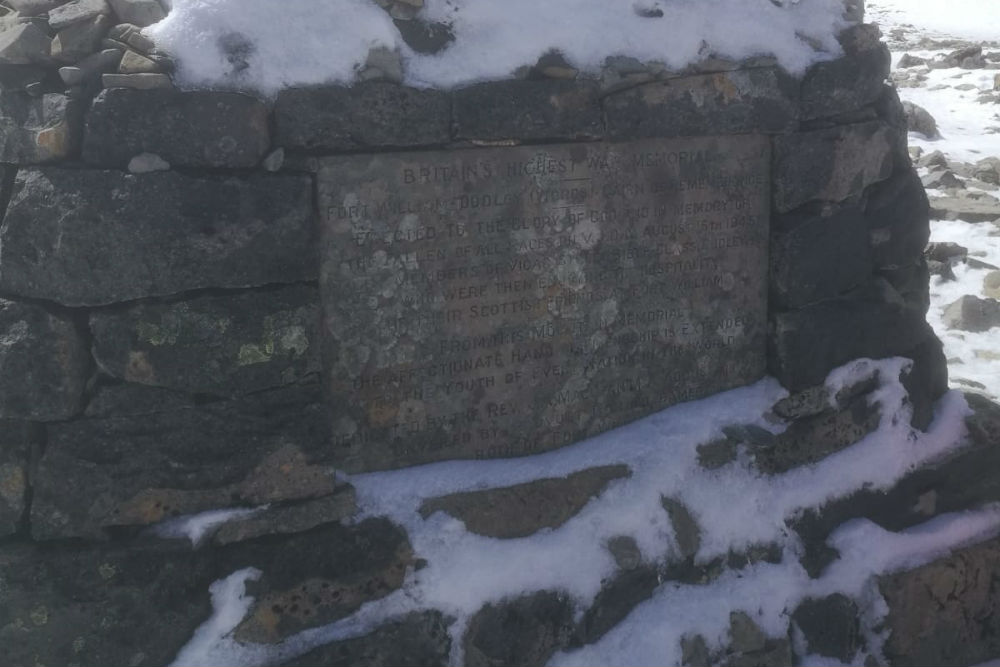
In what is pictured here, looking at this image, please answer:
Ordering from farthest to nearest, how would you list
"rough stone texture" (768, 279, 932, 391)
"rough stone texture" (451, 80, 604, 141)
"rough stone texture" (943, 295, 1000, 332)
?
"rough stone texture" (943, 295, 1000, 332) < "rough stone texture" (768, 279, 932, 391) < "rough stone texture" (451, 80, 604, 141)

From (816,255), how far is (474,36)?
1.66m

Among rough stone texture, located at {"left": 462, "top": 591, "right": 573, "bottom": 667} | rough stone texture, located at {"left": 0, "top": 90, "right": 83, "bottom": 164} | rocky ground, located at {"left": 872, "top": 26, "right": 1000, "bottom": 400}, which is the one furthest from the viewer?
rocky ground, located at {"left": 872, "top": 26, "right": 1000, "bottom": 400}

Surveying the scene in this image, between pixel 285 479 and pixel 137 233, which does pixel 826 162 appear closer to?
pixel 285 479

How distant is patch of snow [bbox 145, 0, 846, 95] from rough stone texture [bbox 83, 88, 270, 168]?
0.24 ft

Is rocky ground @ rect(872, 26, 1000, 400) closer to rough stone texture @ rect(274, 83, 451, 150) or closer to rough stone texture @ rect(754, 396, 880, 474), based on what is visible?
rough stone texture @ rect(754, 396, 880, 474)

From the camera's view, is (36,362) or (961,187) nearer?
(36,362)

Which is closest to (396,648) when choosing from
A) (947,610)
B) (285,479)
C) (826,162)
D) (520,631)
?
(520,631)

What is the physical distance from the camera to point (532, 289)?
3412 mm

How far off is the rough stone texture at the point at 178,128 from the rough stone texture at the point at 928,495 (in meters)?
2.41

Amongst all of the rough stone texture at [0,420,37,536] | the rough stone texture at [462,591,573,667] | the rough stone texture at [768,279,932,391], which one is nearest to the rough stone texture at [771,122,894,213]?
the rough stone texture at [768,279,932,391]

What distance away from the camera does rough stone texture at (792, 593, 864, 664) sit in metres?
3.51

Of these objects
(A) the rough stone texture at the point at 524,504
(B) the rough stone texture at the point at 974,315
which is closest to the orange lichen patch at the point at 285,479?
(A) the rough stone texture at the point at 524,504

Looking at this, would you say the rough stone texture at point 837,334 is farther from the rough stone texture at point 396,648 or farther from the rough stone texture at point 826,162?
the rough stone texture at point 396,648

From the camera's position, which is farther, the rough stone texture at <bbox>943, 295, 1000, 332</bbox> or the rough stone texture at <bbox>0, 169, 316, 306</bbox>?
the rough stone texture at <bbox>943, 295, 1000, 332</bbox>
